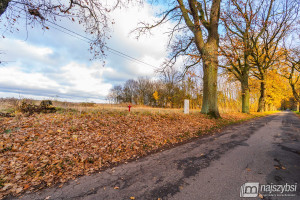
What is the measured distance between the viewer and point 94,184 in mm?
2773

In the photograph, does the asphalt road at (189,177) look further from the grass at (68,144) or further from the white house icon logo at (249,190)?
the grass at (68,144)

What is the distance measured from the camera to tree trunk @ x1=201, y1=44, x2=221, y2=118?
9.81 m

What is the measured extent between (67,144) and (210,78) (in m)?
10.0

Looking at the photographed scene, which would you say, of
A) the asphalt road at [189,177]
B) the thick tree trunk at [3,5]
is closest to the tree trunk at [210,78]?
the asphalt road at [189,177]

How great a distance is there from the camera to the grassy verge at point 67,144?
304 cm

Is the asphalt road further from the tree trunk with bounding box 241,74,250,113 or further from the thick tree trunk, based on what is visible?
the tree trunk with bounding box 241,74,250,113

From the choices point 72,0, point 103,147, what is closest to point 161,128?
point 103,147

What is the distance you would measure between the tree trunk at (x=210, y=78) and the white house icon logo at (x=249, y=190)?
805 cm

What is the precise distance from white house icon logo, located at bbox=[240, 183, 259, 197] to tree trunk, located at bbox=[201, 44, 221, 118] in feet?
26.4

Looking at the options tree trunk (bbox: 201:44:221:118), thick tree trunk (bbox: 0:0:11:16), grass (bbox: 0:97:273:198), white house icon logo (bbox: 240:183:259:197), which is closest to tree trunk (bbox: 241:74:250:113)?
tree trunk (bbox: 201:44:221:118)

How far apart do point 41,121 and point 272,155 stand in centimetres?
840

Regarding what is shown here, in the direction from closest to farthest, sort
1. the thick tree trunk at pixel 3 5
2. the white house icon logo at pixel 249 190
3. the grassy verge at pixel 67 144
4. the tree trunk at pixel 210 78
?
the white house icon logo at pixel 249 190 → the grassy verge at pixel 67 144 → the thick tree trunk at pixel 3 5 → the tree trunk at pixel 210 78

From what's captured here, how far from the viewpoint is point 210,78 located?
33.0 feet

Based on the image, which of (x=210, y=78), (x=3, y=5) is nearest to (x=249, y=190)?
(x=210, y=78)
